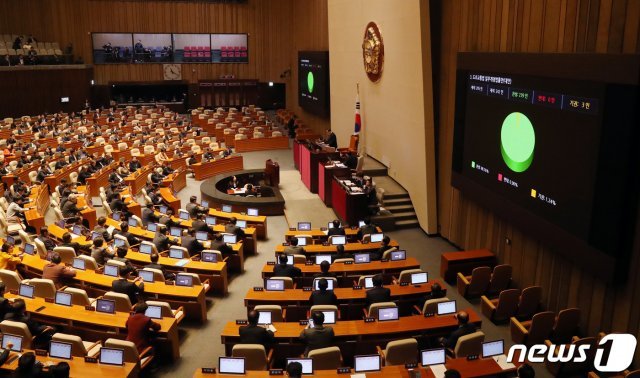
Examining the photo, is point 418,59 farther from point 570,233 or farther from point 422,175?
point 570,233

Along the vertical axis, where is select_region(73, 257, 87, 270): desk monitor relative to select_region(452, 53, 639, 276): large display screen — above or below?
below

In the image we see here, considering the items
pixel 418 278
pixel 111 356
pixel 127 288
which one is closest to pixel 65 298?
pixel 127 288

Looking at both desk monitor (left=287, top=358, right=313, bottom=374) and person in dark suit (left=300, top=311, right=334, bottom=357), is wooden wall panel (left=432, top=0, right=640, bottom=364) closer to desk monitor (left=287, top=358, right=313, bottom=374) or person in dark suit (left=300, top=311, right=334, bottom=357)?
person in dark suit (left=300, top=311, right=334, bottom=357)

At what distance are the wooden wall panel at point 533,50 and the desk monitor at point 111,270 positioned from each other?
7.08 m

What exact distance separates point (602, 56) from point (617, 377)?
13.4 feet

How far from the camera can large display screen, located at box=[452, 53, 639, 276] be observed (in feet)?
24.1

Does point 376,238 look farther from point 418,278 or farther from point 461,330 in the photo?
point 461,330

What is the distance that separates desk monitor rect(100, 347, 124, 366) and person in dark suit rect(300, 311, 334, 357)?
85.6 inches

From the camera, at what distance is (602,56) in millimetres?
7473

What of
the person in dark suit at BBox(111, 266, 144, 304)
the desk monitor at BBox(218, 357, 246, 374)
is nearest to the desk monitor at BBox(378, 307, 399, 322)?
the desk monitor at BBox(218, 357, 246, 374)

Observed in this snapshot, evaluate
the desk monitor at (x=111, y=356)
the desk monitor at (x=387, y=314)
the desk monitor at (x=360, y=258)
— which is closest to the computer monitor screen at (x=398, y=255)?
the desk monitor at (x=360, y=258)

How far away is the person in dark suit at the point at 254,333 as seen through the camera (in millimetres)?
7180

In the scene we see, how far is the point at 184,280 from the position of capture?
9.23m

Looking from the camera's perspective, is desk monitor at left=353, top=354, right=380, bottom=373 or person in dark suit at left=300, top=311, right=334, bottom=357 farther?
person in dark suit at left=300, top=311, right=334, bottom=357
